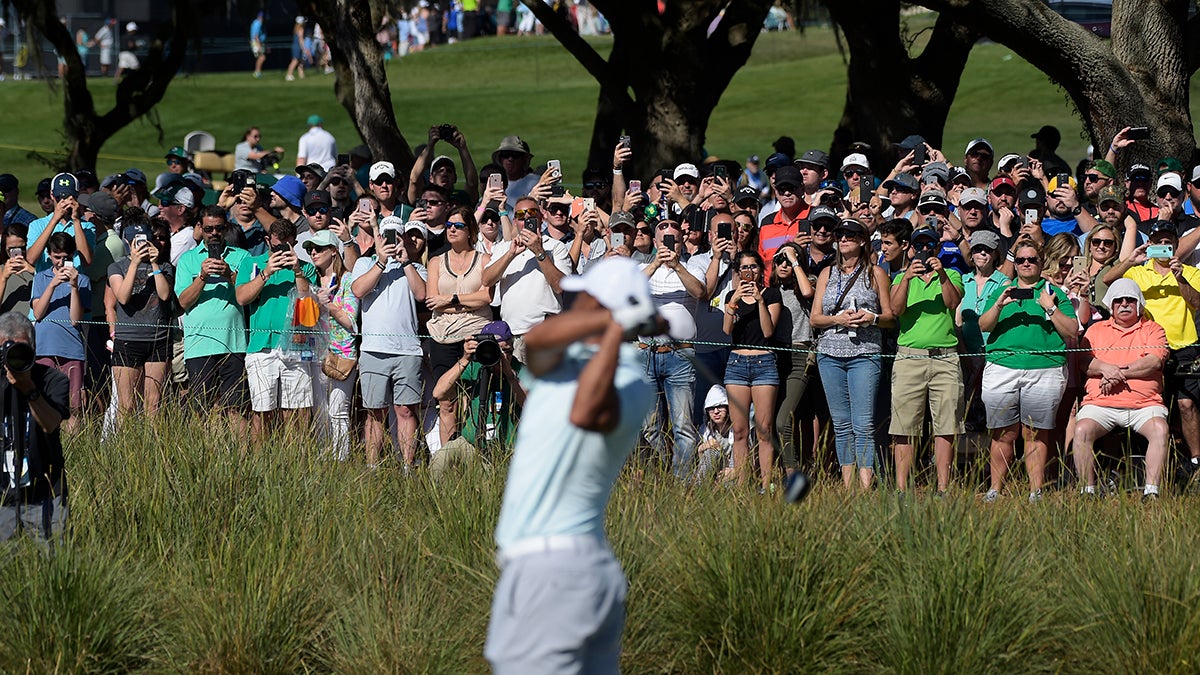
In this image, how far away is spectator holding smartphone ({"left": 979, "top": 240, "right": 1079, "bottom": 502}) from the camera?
1046cm

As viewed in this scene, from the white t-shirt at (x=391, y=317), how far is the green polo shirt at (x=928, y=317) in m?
3.26

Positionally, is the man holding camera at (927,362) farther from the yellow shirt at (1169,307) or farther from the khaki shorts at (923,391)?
the yellow shirt at (1169,307)

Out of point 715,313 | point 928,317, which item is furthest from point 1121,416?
point 715,313

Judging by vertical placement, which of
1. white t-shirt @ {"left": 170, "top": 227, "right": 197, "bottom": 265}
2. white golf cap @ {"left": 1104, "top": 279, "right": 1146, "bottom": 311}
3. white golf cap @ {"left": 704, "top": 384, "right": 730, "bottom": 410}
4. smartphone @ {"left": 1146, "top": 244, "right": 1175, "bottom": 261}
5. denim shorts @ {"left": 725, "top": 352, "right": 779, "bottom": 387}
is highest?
smartphone @ {"left": 1146, "top": 244, "right": 1175, "bottom": 261}

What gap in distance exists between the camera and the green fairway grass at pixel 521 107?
35094mm

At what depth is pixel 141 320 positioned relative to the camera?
12.3m

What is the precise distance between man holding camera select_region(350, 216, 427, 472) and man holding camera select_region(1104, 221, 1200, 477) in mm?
4572

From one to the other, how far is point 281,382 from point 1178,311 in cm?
601

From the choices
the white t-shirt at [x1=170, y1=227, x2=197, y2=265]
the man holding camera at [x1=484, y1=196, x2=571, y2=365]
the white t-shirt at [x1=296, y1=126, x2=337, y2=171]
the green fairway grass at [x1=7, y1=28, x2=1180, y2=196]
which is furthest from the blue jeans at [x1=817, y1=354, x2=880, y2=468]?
the green fairway grass at [x1=7, y1=28, x2=1180, y2=196]

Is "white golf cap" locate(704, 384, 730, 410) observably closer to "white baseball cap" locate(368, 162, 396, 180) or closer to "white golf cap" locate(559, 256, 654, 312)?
"white baseball cap" locate(368, 162, 396, 180)

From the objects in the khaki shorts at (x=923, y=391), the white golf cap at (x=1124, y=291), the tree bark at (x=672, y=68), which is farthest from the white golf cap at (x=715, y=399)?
the tree bark at (x=672, y=68)

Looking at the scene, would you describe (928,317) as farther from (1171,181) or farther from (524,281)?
(524,281)

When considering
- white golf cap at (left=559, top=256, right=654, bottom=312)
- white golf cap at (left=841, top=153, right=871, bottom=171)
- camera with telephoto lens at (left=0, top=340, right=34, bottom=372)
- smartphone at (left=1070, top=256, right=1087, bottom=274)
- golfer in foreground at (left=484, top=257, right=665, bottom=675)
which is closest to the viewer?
white golf cap at (left=559, top=256, right=654, bottom=312)

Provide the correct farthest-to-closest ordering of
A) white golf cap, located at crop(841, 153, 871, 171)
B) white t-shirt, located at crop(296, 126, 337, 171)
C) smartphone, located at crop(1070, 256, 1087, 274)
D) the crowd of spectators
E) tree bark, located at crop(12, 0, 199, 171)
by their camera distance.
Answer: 1. white t-shirt, located at crop(296, 126, 337, 171)
2. tree bark, located at crop(12, 0, 199, 171)
3. white golf cap, located at crop(841, 153, 871, 171)
4. smartphone, located at crop(1070, 256, 1087, 274)
5. the crowd of spectators
